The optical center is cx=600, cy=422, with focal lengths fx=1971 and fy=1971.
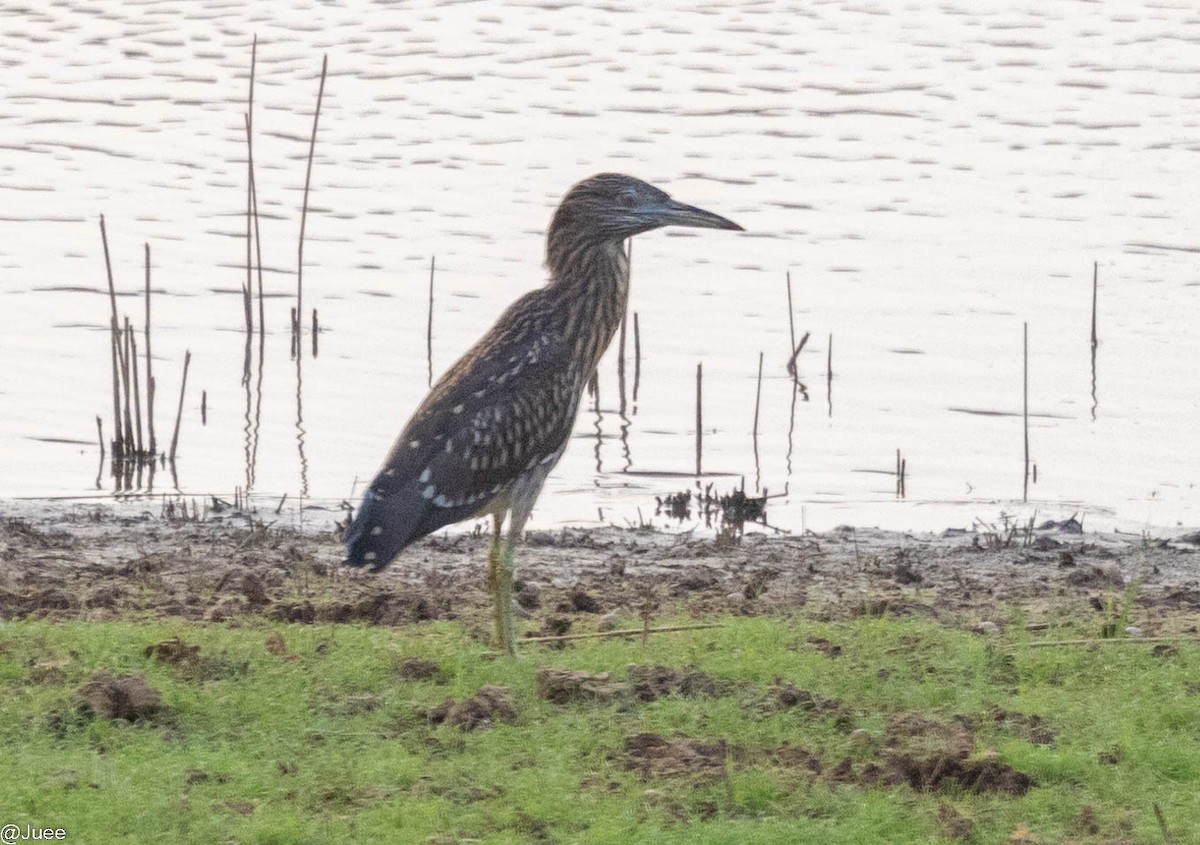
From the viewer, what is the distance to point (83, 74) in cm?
2564

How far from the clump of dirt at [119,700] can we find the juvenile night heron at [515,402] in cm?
116

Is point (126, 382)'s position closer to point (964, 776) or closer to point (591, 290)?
point (591, 290)

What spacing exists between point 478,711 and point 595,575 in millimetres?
3468

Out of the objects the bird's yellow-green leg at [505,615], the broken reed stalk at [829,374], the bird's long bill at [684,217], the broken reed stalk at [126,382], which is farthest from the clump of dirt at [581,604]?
the broken reed stalk at [829,374]

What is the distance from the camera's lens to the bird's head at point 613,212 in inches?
360

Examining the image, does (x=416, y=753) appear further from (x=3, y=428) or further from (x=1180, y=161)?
(x=1180, y=161)

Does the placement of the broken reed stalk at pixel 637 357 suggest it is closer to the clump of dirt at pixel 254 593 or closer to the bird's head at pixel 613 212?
the bird's head at pixel 613 212

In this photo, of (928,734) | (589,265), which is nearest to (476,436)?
(589,265)

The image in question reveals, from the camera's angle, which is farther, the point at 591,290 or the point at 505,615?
the point at 591,290

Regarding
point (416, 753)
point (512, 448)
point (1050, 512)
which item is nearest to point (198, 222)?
point (1050, 512)

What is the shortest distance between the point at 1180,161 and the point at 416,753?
1663cm

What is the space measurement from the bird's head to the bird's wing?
466 millimetres

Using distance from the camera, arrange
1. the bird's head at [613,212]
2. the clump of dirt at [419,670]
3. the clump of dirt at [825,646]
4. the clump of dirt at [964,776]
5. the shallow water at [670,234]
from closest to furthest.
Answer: the clump of dirt at [964,776] → the clump of dirt at [419,670] → the clump of dirt at [825,646] → the bird's head at [613,212] → the shallow water at [670,234]

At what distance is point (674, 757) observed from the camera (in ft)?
21.7
